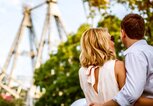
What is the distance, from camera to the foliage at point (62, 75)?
3127 centimetres

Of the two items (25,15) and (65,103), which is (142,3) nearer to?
(65,103)

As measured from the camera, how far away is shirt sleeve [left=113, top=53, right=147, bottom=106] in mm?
3713

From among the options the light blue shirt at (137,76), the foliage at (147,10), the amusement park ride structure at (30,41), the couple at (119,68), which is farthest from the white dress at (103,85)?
the amusement park ride structure at (30,41)

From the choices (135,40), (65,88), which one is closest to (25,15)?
(65,88)

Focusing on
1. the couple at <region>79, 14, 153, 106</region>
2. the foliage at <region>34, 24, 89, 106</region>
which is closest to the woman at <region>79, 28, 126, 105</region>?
the couple at <region>79, 14, 153, 106</region>

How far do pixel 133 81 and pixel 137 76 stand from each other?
0.05m

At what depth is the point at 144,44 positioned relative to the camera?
3.91 metres

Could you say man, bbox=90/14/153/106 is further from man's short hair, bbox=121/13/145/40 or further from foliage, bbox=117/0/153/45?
foliage, bbox=117/0/153/45

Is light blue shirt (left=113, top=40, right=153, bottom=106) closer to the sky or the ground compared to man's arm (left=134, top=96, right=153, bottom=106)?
closer to the sky

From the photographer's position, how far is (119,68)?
12.7ft

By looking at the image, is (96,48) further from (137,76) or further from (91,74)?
(137,76)

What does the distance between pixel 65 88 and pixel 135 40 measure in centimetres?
2793

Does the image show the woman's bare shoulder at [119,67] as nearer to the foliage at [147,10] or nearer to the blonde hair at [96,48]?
the blonde hair at [96,48]

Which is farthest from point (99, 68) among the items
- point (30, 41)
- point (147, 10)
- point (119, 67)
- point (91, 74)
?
point (30, 41)
